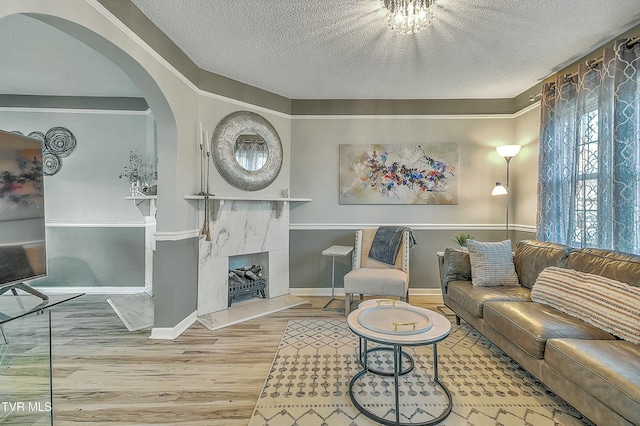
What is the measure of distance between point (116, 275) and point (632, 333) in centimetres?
513

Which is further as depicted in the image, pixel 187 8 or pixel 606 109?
pixel 606 109

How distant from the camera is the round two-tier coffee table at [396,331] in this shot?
1.57 metres

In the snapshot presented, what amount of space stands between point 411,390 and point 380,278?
1235mm

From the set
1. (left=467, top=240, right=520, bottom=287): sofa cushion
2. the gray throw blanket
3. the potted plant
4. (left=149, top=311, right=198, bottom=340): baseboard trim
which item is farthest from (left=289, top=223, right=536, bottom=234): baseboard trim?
the potted plant

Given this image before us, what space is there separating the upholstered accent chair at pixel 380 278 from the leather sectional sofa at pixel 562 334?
497mm

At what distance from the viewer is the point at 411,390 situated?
188cm

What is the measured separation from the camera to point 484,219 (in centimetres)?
392

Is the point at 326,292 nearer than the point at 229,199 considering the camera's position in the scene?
No

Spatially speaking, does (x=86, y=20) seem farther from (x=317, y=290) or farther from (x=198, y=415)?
(x=317, y=290)

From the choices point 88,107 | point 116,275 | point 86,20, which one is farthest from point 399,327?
point 88,107

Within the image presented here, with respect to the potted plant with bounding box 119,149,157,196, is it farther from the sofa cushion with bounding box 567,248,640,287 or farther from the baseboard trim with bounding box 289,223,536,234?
the sofa cushion with bounding box 567,248,640,287

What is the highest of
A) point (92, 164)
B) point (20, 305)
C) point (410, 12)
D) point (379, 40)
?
point (379, 40)

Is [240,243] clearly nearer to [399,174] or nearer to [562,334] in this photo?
[399,174]

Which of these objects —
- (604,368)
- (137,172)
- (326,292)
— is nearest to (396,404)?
(604,368)
